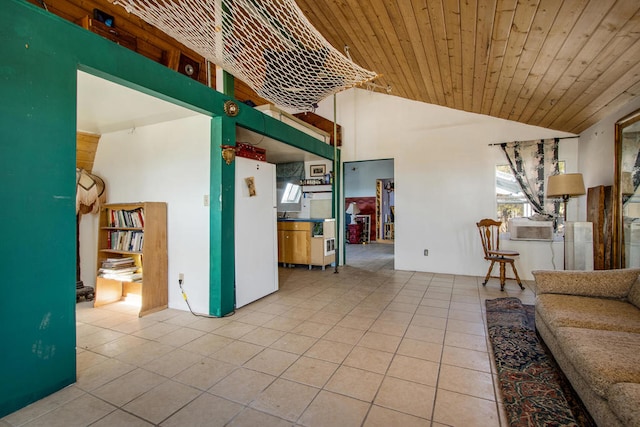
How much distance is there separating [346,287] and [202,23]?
11.4ft

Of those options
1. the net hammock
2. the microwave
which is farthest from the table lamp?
the net hammock

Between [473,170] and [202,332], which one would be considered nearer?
[202,332]

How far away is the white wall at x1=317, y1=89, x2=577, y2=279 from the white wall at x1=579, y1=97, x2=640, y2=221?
1.05ft

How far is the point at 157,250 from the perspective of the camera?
318cm

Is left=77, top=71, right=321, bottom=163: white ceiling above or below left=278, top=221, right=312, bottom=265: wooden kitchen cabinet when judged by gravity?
above

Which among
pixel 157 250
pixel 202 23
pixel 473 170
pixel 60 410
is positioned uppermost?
pixel 202 23

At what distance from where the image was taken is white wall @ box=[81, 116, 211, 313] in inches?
121

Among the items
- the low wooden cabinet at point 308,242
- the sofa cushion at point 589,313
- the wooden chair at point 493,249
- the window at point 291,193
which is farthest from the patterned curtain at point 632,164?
the window at point 291,193

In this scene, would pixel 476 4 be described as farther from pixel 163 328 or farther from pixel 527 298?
pixel 163 328

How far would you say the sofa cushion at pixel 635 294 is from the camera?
2.05 m

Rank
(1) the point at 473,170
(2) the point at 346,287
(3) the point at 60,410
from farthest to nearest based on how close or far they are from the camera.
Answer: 1. (1) the point at 473,170
2. (2) the point at 346,287
3. (3) the point at 60,410

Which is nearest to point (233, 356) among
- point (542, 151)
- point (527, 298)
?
point (527, 298)

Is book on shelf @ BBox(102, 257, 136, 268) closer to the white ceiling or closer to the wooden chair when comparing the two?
the white ceiling

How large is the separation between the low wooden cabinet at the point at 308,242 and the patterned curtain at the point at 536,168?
3220 mm
